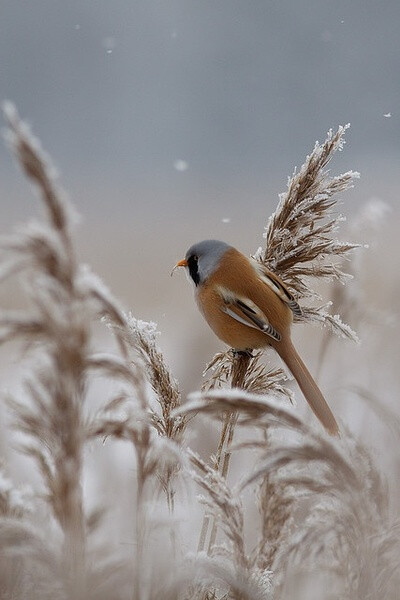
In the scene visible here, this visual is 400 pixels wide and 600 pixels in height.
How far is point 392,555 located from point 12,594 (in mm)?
512

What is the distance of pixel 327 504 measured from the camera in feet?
4.25

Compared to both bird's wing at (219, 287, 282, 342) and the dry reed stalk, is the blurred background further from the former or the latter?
the dry reed stalk

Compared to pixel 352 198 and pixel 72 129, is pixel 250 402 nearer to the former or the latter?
pixel 352 198

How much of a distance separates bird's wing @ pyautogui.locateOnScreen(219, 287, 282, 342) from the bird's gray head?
0.32 ft

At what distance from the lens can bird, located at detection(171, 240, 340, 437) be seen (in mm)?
2986

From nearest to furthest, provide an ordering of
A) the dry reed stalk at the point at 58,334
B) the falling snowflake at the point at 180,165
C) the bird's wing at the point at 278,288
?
the dry reed stalk at the point at 58,334 < the bird's wing at the point at 278,288 < the falling snowflake at the point at 180,165

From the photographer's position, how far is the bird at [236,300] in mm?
2986

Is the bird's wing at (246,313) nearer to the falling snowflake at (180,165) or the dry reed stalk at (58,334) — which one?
the dry reed stalk at (58,334)

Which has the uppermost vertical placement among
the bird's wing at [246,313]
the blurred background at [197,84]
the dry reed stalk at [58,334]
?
the blurred background at [197,84]

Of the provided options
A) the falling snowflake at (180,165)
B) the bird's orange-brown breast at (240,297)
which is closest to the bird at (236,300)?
the bird's orange-brown breast at (240,297)

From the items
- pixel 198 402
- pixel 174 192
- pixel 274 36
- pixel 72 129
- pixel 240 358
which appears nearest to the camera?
pixel 198 402

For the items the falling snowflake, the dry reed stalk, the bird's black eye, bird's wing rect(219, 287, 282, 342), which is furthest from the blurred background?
the dry reed stalk

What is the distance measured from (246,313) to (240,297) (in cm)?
7

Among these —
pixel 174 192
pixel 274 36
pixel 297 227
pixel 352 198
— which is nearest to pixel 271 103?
pixel 274 36
